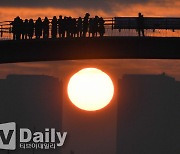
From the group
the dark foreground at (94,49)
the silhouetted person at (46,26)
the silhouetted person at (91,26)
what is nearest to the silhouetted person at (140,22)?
the dark foreground at (94,49)

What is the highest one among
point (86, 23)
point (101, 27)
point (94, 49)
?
point (86, 23)

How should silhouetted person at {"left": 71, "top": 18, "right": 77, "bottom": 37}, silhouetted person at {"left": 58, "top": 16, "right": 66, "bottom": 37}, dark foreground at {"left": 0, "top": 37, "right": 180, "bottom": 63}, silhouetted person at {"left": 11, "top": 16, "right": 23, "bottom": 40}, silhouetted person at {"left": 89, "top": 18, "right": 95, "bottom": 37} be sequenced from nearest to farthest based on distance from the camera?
silhouetted person at {"left": 11, "top": 16, "right": 23, "bottom": 40}
silhouetted person at {"left": 58, "top": 16, "right": 66, "bottom": 37}
silhouetted person at {"left": 89, "top": 18, "right": 95, "bottom": 37}
silhouetted person at {"left": 71, "top": 18, "right": 77, "bottom": 37}
dark foreground at {"left": 0, "top": 37, "right": 180, "bottom": 63}

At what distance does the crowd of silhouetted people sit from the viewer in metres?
56.8

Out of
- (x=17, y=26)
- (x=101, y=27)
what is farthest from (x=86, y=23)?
(x=17, y=26)

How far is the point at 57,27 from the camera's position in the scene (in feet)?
187

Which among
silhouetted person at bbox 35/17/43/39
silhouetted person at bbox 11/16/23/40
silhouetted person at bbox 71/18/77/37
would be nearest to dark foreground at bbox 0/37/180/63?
silhouetted person at bbox 71/18/77/37

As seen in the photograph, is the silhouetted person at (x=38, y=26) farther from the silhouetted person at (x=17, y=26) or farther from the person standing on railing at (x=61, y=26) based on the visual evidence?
the person standing on railing at (x=61, y=26)

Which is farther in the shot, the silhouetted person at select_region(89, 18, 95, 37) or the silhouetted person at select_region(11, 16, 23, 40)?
the silhouetted person at select_region(89, 18, 95, 37)

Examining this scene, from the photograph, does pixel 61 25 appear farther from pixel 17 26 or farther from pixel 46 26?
pixel 17 26

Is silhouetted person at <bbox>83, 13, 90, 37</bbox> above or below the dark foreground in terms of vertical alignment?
above

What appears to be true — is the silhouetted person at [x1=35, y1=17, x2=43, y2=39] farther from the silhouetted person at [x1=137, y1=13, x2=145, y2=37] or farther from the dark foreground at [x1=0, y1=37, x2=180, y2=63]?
the silhouetted person at [x1=137, y1=13, x2=145, y2=37]

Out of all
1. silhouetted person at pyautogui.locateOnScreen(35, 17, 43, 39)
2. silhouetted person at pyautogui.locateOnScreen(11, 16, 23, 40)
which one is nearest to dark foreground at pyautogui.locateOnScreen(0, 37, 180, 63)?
silhouetted person at pyautogui.locateOnScreen(11, 16, 23, 40)

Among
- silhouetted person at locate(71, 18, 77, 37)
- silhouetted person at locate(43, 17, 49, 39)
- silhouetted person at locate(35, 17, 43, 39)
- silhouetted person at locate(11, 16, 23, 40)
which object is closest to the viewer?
silhouetted person at locate(11, 16, 23, 40)

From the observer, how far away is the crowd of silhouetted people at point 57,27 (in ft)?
186
